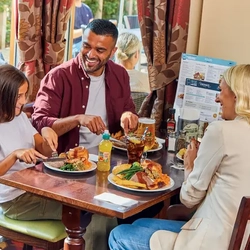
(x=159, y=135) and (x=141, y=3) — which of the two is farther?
(x=141, y=3)

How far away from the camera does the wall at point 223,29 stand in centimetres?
364

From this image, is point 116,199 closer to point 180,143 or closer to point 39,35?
→ point 180,143

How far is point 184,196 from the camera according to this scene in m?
2.25

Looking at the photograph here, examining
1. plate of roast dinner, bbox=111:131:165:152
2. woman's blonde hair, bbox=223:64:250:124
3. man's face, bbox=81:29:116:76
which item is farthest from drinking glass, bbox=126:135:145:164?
man's face, bbox=81:29:116:76

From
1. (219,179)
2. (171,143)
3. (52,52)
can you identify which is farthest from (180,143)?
→ (52,52)

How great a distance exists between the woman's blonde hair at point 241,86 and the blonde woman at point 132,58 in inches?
70.0

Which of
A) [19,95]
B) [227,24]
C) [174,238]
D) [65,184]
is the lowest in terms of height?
[174,238]

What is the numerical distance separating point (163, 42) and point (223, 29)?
0.39 metres

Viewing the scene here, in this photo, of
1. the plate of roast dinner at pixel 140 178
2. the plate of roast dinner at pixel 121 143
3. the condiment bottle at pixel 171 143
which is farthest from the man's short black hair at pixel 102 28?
the plate of roast dinner at pixel 140 178

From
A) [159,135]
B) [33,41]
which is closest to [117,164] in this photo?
[159,135]

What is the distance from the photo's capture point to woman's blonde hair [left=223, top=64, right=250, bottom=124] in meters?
2.19

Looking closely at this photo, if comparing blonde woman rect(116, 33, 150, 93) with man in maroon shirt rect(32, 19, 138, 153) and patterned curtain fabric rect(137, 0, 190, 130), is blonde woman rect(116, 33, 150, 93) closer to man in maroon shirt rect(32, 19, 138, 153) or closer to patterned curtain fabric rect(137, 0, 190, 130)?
patterned curtain fabric rect(137, 0, 190, 130)

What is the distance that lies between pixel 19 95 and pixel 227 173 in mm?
1003

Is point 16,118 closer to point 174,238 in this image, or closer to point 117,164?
point 117,164
